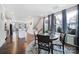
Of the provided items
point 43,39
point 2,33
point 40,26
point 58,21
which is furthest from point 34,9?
point 2,33

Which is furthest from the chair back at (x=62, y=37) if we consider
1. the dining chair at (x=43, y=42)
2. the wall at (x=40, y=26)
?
the wall at (x=40, y=26)

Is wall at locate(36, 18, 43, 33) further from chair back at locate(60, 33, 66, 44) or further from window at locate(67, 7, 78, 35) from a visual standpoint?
window at locate(67, 7, 78, 35)

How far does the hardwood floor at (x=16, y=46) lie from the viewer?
7.94ft

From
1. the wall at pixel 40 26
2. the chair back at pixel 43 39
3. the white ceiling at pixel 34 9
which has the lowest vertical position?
the chair back at pixel 43 39

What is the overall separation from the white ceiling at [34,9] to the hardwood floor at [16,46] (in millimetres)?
478

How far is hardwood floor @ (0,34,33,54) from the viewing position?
2.42m

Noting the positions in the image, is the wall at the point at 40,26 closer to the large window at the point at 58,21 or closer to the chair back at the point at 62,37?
the large window at the point at 58,21

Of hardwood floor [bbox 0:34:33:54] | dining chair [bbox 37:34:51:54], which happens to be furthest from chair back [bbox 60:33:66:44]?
hardwood floor [bbox 0:34:33:54]

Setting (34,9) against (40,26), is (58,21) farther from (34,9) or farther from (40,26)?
(34,9)

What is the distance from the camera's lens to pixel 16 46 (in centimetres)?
247

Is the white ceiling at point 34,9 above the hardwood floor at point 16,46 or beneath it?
above

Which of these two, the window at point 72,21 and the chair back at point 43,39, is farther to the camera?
the chair back at point 43,39

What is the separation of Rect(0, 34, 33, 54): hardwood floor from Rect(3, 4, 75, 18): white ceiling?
478mm

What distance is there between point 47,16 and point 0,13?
3.18ft
